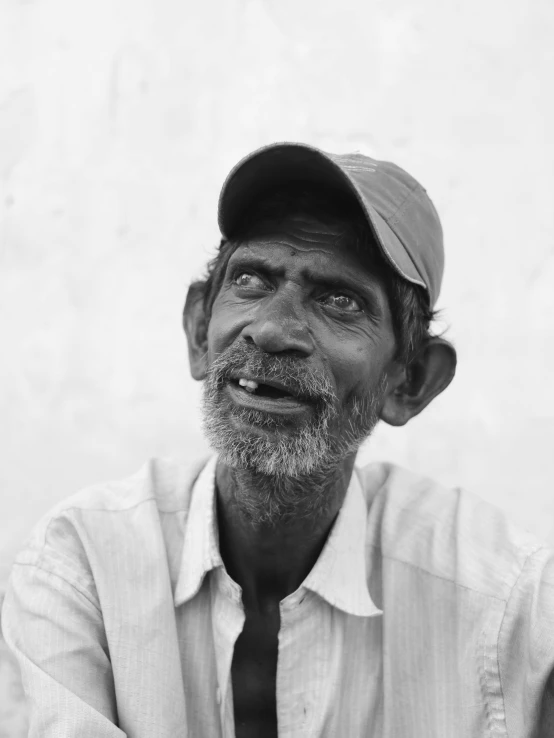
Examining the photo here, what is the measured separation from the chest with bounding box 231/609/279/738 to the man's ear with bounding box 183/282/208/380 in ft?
2.52

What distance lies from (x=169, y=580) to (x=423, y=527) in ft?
2.44

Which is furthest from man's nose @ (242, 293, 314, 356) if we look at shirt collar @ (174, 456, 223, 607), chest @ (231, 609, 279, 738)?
chest @ (231, 609, 279, 738)

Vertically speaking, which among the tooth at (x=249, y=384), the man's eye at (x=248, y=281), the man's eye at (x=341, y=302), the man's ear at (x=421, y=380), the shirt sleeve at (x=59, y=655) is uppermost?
the man's eye at (x=248, y=281)

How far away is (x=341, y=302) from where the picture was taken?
224cm

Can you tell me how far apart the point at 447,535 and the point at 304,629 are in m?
0.51

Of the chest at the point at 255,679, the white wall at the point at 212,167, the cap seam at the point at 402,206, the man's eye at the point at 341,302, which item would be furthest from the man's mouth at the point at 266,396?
the white wall at the point at 212,167

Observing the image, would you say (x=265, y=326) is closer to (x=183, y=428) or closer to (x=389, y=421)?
(x=389, y=421)

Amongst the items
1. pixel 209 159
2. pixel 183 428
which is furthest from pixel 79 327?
pixel 209 159

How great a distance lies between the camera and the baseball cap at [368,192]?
2119 mm

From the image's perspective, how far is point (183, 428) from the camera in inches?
135

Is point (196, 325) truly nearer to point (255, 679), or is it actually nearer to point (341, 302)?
point (341, 302)

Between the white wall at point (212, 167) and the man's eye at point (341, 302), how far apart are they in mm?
1201

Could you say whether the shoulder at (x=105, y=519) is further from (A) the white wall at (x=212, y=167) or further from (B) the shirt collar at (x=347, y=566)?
(A) the white wall at (x=212, y=167)

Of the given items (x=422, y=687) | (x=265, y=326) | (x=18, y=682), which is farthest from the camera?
(x=18, y=682)
